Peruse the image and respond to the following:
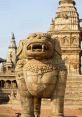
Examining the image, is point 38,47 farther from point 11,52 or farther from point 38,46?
point 11,52

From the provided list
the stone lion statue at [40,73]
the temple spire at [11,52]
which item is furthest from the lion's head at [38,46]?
the temple spire at [11,52]

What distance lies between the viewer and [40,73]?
14008 millimetres

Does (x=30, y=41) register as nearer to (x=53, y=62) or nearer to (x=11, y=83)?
(x=53, y=62)

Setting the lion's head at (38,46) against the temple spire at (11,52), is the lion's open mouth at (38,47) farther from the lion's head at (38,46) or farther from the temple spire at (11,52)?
the temple spire at (11,52)

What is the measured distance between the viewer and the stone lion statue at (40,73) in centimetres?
1405

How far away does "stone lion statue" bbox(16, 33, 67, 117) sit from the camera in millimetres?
14047

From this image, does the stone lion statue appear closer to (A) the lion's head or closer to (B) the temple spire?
(A) the lion's head

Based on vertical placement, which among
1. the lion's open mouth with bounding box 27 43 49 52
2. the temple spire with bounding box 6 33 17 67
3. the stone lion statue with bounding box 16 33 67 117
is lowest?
the temple spire with bounding box 6 33 17 67

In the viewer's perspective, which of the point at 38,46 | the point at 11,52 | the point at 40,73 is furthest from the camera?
the point at 11,52

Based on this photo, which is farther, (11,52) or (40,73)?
(11,52)

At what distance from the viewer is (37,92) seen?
1419 centimetres

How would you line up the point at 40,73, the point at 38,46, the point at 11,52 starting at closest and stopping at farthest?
the point at 40,73, the point at 38,46, the point at 11,52

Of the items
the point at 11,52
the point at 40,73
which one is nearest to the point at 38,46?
the point at 40,73

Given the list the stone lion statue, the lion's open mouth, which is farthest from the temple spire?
the lion's open mouth
